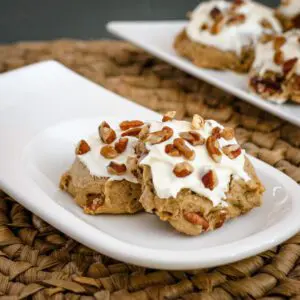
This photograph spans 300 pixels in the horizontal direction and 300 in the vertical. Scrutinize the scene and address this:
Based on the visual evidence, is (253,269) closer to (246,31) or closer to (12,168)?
(12,168)

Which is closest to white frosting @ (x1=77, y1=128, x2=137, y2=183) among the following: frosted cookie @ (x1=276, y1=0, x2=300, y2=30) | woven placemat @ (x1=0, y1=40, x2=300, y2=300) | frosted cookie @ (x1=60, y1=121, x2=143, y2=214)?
frosted cookie @ (x1=60, y1=121, x2=143, y2=214)

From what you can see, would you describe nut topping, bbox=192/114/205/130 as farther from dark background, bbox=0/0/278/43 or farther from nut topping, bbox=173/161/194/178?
dark background, bbox=0/0/278/43

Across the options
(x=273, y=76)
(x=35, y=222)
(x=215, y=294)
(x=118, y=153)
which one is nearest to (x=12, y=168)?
(x=35, y=222)

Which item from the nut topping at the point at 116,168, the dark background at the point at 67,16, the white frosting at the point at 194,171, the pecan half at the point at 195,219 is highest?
the white frosting at the point at 194,171

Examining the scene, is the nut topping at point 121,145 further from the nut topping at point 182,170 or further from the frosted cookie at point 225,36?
the frosted cookie at point 225,36

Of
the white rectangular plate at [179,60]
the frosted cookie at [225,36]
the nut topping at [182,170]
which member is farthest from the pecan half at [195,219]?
the frosted cookie at [225,36]

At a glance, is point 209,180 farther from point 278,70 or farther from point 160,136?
point 278,70
